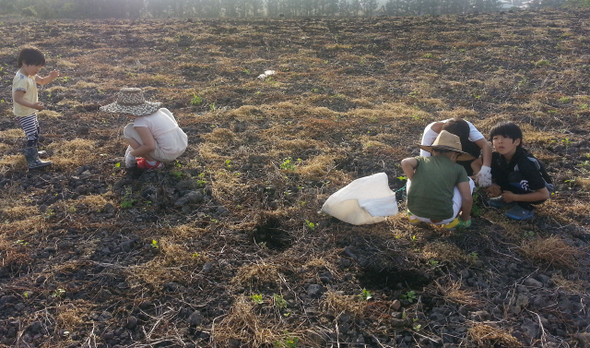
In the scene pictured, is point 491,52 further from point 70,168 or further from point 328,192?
point 70,168

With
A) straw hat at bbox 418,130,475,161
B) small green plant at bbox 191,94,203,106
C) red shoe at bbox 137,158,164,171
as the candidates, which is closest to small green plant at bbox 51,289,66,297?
red shoe at bbox 137,158,164,171

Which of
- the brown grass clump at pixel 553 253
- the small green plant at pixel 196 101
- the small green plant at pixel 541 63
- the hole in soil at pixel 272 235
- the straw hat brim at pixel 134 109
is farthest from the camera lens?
the small green plant at pixel 541 63

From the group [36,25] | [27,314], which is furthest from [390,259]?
[36,25]

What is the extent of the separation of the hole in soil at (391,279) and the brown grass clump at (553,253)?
89 cm

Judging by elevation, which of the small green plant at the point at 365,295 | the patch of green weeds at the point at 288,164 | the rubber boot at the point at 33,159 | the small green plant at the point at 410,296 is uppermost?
the rubber boot at the point at 33,159

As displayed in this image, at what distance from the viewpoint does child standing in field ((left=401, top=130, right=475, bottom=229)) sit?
313cm

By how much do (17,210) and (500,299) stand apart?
13.0 ft

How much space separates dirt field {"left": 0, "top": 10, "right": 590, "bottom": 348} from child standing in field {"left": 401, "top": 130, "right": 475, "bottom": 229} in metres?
0.18

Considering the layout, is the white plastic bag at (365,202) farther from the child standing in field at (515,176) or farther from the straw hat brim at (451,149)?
the child standing in field at (515,176)

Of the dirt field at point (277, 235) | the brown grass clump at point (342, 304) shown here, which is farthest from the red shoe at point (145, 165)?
the brown grass clump at point (342, 304)

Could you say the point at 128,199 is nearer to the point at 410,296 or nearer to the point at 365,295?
the point at 365,295

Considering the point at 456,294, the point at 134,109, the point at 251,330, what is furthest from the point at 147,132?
the point at 456,294

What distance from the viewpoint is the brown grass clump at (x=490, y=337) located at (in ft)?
7.48

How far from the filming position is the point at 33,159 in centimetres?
431
